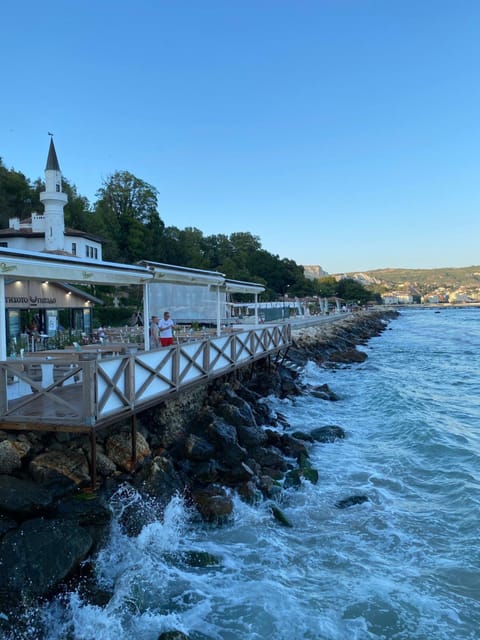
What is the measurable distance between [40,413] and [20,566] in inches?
102

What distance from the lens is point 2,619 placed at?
5.24 m

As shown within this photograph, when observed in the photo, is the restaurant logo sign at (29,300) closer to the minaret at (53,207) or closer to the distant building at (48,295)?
the distant building at (48,295)

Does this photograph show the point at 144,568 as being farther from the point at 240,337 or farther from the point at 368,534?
the point at 240,337

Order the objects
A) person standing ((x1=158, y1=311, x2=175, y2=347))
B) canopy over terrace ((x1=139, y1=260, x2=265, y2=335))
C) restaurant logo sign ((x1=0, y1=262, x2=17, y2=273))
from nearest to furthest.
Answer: restaurant logo sign ((x1=0, y1=262, x2=17, y2=273)) → canopy over terrace ((x1=139, y1=260, x2=265, y2=335)) → person standing ((x1=158, y1=311, x2=175, y2=347))

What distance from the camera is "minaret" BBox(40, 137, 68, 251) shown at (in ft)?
108

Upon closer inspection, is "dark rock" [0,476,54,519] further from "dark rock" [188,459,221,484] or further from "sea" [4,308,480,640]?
"dark rock" [188,459,221,484]

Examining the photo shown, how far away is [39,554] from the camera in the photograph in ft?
19.1

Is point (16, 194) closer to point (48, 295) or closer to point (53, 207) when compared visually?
point (53, 207)

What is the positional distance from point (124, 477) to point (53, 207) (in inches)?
1188

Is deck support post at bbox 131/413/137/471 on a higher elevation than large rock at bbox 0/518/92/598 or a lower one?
higher

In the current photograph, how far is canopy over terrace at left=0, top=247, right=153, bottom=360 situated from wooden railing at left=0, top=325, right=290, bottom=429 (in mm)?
746

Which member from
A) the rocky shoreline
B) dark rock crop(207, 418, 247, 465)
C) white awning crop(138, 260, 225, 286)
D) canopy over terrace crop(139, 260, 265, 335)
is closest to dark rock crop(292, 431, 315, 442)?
the rocky shoreline

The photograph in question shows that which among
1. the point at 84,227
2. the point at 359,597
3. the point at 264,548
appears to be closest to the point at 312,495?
→ the point at 264,548

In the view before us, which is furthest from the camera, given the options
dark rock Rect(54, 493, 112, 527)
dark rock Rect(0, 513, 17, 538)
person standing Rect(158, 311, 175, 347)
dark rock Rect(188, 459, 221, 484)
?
person standing Rect(158, 311, 175, 347)
